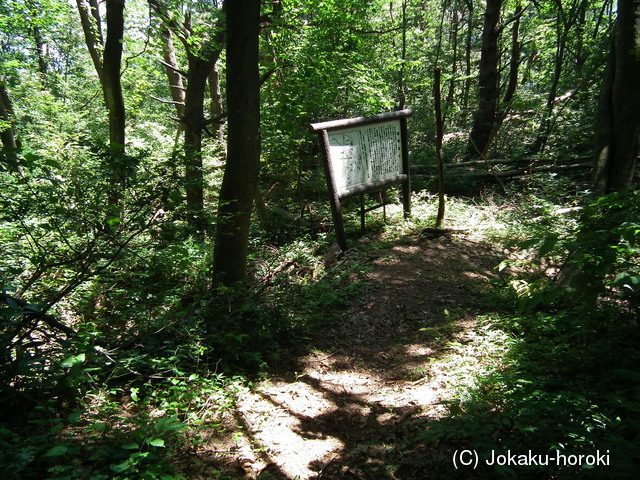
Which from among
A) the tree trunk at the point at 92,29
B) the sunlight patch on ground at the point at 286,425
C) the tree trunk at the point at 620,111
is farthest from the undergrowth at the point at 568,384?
the tree trunk at the point at 92,29

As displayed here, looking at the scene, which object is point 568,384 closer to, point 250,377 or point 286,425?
point 286,425

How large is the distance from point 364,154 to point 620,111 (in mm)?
3939

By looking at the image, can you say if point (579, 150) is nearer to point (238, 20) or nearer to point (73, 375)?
point (238, 20)

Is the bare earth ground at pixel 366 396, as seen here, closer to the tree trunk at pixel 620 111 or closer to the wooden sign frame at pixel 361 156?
the wooden sign frame at pixel 361 156

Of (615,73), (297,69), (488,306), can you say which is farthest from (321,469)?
(297,69)

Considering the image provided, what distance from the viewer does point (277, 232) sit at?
8.74 metres

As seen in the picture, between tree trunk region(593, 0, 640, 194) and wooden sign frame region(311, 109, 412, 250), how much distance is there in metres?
3.52

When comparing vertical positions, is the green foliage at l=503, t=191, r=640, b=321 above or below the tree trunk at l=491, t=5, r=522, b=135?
below

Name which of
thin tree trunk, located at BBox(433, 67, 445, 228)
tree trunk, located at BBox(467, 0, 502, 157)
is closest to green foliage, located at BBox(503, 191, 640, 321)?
thin tree trunk, located at BBox(433, 67, 445, 228)

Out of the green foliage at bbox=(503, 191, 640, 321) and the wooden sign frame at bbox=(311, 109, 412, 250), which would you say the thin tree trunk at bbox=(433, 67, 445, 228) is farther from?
the green foliage at bbox=(503, 191, 640, 321)

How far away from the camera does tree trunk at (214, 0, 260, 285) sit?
14.5 feet

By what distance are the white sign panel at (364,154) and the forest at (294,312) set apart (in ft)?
4.10

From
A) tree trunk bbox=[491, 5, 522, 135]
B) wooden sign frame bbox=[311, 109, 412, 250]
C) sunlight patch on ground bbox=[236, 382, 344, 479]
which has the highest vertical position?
tree trunk bbox=[491, 5, 522, 135]

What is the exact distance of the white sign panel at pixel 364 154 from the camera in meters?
6.65
